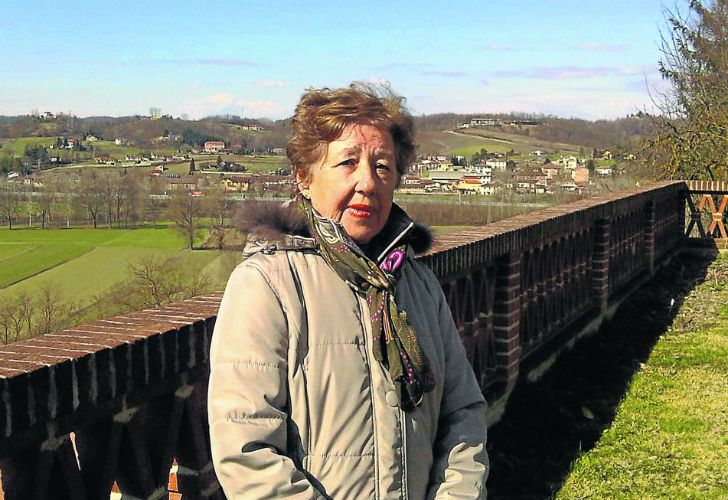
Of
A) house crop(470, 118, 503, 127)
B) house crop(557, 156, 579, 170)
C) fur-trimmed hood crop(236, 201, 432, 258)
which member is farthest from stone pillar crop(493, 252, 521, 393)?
house crop(470, 118, 503, 127)

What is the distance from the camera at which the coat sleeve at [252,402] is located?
1.89 metres

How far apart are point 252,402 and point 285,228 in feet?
1.57

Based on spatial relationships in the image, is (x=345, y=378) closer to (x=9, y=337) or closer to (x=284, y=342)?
(x=284, y=342)

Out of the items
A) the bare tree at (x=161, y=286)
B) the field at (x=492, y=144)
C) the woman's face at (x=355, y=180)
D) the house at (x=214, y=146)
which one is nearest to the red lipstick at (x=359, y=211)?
the woman's face at (x=355, y=180)

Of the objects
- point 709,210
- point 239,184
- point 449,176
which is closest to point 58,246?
point 449,176

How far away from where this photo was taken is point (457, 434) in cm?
229

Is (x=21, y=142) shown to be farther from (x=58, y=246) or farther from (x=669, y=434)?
(x=669, y=434)

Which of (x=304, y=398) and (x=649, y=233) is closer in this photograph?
(x=304, y=398)

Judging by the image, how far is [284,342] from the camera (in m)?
1.98

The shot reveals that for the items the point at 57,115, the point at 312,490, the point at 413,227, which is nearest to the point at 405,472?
the point at 312,490

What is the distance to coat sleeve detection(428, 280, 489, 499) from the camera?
7.32 feet

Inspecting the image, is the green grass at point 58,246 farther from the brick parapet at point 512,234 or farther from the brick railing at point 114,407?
the brick railing at point 114,407

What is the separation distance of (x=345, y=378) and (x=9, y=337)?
65.0 feet

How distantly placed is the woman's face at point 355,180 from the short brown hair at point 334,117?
0.02m
